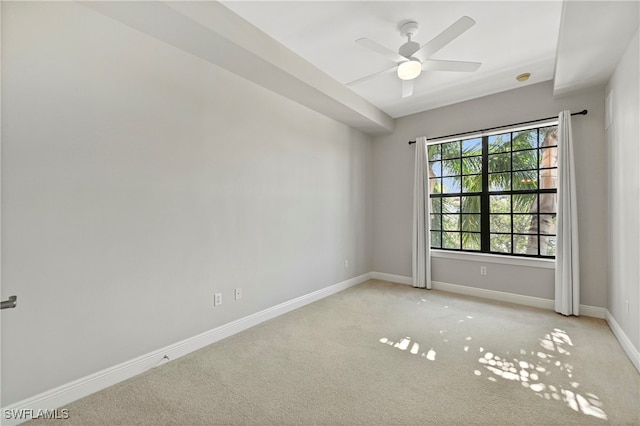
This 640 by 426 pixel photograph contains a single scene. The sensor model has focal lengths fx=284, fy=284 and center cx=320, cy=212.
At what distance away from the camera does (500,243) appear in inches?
157

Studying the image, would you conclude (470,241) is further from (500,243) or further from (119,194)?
(119,194)

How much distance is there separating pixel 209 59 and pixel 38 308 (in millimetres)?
2257

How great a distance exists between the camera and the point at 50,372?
177cm

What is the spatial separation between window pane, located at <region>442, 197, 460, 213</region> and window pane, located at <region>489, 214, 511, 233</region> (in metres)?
0.48

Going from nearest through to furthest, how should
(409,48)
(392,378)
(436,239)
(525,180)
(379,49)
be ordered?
(392,378) → (379,49) → (409,48) → (525,180) → (436,239)

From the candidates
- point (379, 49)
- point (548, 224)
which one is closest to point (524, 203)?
point (548, 224)

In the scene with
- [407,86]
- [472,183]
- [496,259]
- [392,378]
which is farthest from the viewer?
[472,183]

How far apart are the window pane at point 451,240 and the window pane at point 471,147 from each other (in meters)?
1.22

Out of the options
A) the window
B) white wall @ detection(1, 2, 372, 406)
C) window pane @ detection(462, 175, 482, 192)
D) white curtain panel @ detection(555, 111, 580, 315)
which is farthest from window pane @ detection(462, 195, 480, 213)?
white wall @ detection(1, 2, 372, 406)

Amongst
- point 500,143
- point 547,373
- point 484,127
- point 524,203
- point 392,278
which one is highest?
point 484,127

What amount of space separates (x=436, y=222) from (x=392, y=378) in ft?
10.0

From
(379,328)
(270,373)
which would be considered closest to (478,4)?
(379,328)

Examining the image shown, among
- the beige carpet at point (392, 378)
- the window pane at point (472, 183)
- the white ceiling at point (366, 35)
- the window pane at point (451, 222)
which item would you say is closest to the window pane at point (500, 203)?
the window pane at point (472, 183)

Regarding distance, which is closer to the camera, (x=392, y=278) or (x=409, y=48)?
(x=409, y=48)
